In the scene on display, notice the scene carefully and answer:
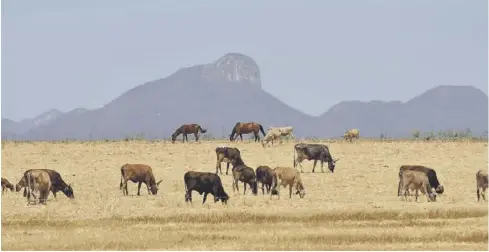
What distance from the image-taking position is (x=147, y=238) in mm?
26906

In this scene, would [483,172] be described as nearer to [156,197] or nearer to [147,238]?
[156,197]

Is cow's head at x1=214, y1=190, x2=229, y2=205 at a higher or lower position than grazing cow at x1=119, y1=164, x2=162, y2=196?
lower

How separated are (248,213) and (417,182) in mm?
6565

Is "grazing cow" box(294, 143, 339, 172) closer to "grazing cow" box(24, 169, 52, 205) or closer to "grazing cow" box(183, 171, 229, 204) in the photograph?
"grazing cow" box(183, 171, 229, 204)

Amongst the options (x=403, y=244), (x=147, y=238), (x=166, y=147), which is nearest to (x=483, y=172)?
(x=403, y=244)

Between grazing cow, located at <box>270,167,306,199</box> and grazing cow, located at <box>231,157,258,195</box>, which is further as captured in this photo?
grazing cow, located at <box>231,157,258,195</box>

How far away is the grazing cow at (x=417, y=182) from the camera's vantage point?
34688 millimetres

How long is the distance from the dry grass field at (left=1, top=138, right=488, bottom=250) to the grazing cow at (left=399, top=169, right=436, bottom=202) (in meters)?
0.62

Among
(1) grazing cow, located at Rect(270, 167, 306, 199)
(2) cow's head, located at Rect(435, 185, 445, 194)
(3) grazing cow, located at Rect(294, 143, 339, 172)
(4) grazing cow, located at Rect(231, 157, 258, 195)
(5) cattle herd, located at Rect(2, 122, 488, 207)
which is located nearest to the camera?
(5) cattle herd, located at Rect(2, 122, 488, 207)

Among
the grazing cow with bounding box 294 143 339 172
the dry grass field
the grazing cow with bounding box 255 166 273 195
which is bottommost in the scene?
the dry grass field

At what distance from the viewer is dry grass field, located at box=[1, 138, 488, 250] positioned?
26516 millimetres

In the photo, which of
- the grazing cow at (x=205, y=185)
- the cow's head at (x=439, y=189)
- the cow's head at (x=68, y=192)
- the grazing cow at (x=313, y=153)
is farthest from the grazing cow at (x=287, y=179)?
the grazing cow at (x=313, y=153)

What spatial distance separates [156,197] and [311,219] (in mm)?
7488

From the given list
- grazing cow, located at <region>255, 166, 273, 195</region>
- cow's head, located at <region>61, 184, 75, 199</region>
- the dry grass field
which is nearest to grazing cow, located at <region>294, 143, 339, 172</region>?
the dry grass field
